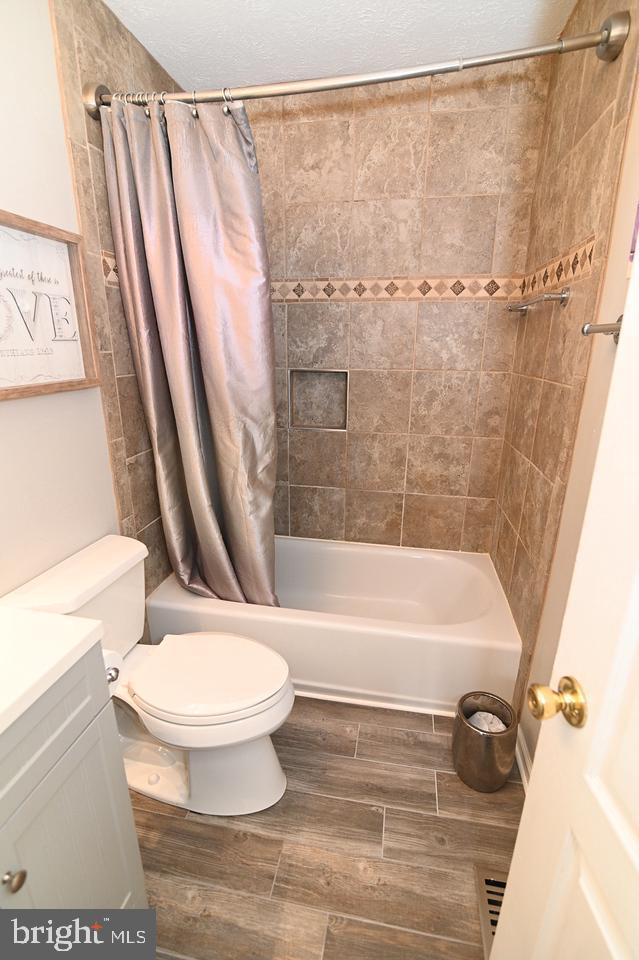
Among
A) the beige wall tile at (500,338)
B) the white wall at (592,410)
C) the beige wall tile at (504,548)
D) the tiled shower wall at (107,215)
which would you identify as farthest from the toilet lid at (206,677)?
the beige wall tile at (500,338)

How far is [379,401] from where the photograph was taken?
216cm

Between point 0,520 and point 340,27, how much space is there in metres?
1.86

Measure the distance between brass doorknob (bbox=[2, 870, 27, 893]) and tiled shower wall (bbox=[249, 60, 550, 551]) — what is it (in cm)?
182

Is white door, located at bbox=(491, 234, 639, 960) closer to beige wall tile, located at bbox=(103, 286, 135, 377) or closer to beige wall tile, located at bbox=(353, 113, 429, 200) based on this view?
beige wall tile, located at bbox=(103, 286, 135, 377)

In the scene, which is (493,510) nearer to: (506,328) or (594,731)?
(506,328)

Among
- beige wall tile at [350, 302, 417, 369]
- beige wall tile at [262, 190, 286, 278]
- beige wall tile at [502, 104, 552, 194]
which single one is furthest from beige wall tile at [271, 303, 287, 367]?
beige wall tile at [502, 104, 552, 194]

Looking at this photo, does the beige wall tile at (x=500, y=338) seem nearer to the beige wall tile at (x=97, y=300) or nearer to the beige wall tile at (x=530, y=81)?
the beige wall tile at (x=530, y=81)

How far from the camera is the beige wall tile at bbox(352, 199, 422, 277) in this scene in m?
Result: 1.91

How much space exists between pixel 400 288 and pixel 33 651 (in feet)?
6.21

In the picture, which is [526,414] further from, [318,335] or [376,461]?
[318,335]

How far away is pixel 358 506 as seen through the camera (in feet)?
7.67

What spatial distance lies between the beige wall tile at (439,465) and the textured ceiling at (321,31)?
1466mm

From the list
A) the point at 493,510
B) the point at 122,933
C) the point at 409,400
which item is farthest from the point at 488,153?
the point at 122,933

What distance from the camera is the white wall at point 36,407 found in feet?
3.71
